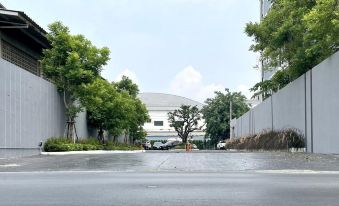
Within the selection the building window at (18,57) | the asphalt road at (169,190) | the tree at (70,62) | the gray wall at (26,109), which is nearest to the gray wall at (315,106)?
the asphalt road at (169,190)

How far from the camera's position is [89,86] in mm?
30359

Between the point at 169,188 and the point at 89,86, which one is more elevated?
the point at 89,86

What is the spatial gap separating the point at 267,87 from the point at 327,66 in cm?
1116

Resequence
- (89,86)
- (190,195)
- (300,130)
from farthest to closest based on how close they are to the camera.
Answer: (89,86) → (300,130) → (190,195)

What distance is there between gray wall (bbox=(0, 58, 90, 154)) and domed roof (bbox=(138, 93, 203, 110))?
89290 mm

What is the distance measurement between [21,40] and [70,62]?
3027mm

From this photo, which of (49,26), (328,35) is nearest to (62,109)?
(49,26)

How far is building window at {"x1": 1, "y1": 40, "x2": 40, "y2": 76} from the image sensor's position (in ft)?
90.4

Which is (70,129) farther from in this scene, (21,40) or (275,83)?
(275,83)

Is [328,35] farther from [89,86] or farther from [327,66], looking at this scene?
[89,86]

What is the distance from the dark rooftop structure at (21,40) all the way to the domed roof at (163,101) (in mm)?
86612

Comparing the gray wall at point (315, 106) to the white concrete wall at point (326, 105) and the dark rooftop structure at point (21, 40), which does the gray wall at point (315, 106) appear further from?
the dark rooftop structure at point (21, 40)

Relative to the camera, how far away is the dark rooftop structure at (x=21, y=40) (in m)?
25.9

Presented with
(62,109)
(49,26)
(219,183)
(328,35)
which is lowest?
(219,183)
